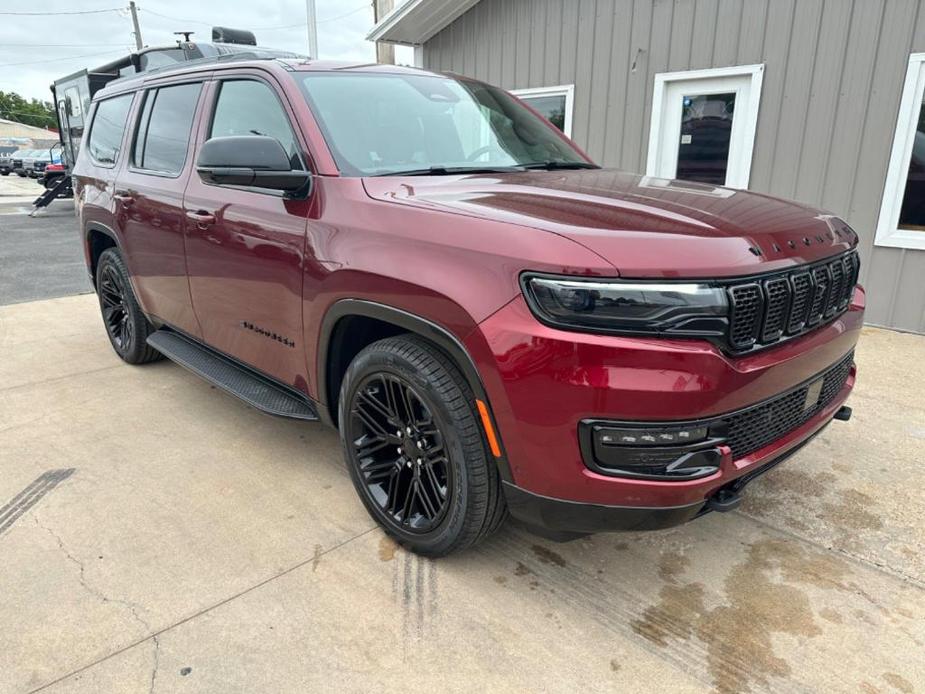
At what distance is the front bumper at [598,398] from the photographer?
5.89 ft

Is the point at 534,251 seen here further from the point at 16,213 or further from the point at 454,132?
the point at 16,213

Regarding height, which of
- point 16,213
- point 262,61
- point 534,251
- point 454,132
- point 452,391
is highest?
point 262,61

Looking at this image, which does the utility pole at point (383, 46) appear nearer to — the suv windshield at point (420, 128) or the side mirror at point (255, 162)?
the suv windshield at point (420, 128)

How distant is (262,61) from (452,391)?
1979 mm

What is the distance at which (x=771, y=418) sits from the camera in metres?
2.10

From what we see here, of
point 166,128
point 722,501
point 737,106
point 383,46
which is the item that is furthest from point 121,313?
point 383,46

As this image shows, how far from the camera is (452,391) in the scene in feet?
7.07

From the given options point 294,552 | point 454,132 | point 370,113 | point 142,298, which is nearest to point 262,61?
point 370,113

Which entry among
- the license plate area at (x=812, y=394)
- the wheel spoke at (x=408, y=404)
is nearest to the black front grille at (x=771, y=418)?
the license plate area at (x=812, y=394)

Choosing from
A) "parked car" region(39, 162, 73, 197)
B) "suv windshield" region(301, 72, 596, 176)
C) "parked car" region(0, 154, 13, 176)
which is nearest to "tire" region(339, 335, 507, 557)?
"suv windshield" region(301, 72, 596, 176)

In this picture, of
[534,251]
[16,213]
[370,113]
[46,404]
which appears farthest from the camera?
[16,213]

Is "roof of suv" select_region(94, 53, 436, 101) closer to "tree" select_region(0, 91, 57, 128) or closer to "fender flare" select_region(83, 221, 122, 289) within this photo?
"fender flare" select_region(83, 221, 122, 289)

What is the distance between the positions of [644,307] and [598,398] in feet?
0.93

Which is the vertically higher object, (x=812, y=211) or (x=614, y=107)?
(x=614, y=107)
